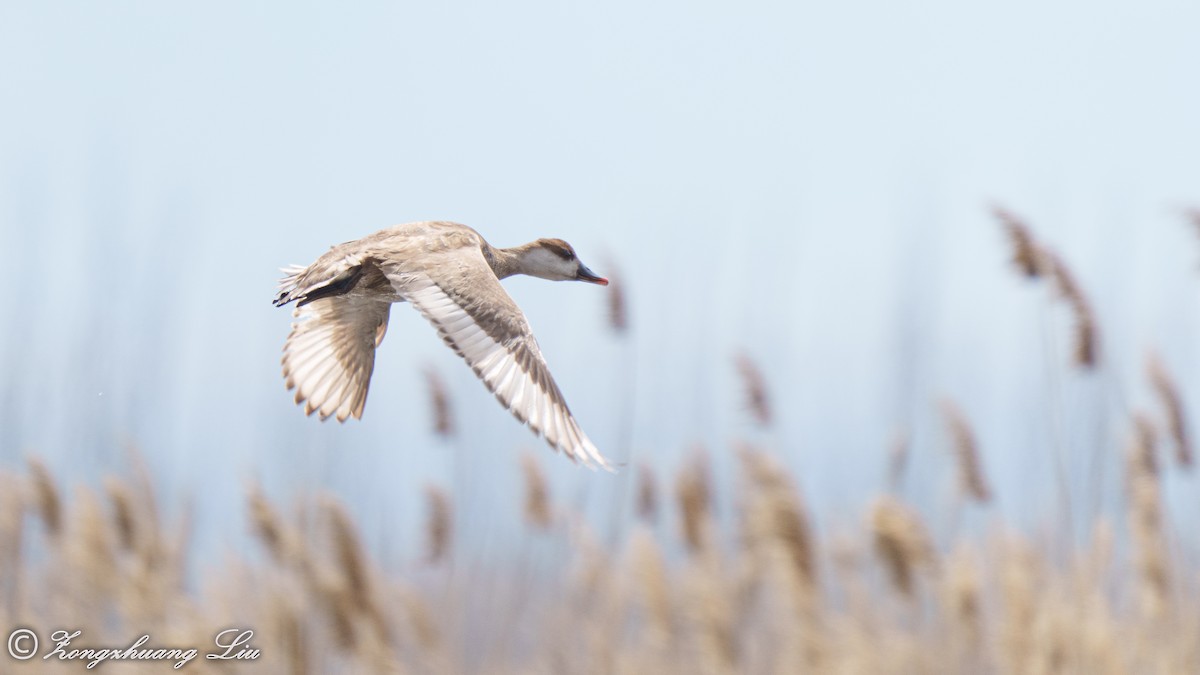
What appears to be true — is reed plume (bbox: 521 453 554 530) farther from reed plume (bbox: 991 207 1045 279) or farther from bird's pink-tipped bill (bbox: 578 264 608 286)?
reed plume (bbox: 991 207 1045 279)

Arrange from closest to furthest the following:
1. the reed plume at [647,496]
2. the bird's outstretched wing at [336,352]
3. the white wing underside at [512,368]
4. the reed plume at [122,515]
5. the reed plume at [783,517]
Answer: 1. the white wing underside at [512,368]
2. the reed plume at [783,517]
3. the bird's outstretched wing at [336,352]
4. the reed plume at [122,515]
5. the reed plume at [647,496]

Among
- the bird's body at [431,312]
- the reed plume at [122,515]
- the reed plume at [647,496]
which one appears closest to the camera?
the bird's body at [431,312]

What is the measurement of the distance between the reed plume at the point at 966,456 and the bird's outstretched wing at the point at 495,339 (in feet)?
5.52

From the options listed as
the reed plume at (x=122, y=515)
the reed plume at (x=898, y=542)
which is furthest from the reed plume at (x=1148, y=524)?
the reed plume at (x=122, y=515)

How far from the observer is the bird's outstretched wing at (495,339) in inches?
125

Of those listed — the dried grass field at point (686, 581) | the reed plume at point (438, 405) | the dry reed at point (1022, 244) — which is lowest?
the dried grass field at point (686, 581)

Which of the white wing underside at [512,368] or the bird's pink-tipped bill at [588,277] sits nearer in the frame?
the white wing underside at [512,368]

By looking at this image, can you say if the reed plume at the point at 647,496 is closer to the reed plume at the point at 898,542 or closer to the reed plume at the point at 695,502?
the reed plume at the point at 695,502

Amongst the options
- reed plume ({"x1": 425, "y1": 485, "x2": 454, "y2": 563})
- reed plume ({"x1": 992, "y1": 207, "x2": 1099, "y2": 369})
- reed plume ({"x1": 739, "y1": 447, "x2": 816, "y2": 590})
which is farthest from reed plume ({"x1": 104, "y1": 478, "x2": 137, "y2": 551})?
reed plume ({"x1": 992, "y1": 207, "x2": 1099, "y2": 369})

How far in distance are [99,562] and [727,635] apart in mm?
2097

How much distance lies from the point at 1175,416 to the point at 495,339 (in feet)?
7.82

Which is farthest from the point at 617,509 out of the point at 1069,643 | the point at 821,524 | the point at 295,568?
the point at 1069,643

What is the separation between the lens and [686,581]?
5066 mm

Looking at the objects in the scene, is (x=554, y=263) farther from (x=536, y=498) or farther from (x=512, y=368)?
(x=512, y=368)
